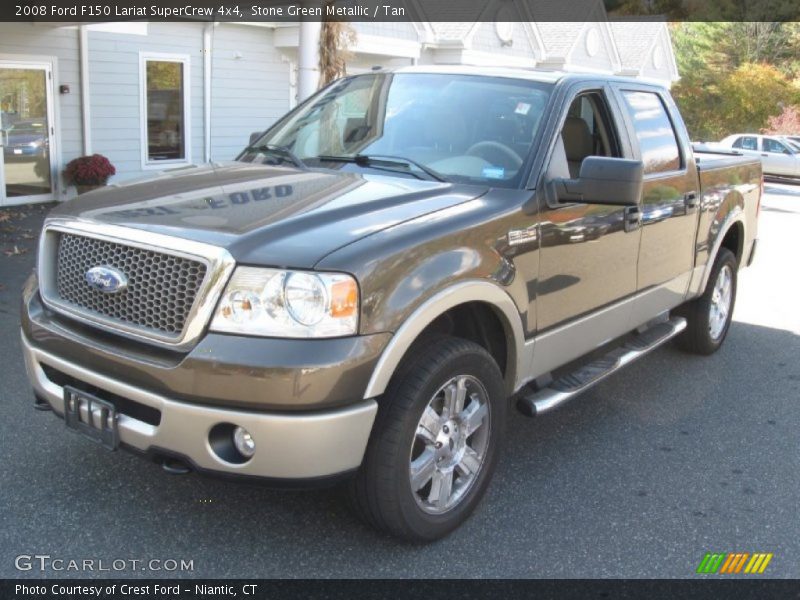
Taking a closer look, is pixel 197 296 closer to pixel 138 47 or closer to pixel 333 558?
pixel 333 558

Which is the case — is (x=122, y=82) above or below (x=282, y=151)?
above

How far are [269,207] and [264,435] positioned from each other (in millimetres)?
958

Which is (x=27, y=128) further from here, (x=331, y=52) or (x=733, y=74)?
(x=733, y=74)

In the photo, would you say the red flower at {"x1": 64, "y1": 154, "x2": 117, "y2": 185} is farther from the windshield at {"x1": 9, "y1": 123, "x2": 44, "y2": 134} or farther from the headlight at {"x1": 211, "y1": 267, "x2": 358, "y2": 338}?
the headlight at {"x1": 211, "y1": 267, "x2": 358, "y2": 338}

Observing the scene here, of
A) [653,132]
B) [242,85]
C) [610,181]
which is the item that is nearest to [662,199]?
[653,132]

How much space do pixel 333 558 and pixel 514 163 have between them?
6.60 ft

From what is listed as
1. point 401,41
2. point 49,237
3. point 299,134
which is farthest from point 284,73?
point 49,237

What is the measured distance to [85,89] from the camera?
13.4 metres

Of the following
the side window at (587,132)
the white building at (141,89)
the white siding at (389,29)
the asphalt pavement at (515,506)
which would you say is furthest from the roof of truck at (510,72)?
the white siding at (389,29)

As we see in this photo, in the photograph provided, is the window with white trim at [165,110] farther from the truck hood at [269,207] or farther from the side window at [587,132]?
the side window at [587,132]

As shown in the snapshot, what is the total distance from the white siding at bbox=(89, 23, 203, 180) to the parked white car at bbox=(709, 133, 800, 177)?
57.3ft

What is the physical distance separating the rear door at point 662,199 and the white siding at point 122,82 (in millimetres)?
10738
